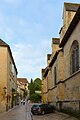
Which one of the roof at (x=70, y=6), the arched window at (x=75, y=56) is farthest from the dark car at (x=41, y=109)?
the roof at (x=70, y=6)

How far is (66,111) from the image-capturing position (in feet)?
101

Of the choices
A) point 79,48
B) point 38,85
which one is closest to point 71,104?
point 79,48

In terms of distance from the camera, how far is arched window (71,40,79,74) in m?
27.6

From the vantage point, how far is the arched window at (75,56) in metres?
27.6

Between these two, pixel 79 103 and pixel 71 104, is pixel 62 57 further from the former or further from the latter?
pixel 79 103

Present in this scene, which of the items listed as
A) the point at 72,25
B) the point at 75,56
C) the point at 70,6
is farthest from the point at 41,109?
the point at 72,25

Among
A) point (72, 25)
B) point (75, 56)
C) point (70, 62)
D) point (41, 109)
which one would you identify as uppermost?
point (72, 25)

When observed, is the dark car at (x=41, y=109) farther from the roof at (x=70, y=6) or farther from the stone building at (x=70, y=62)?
the roof at (x=70, y=6)

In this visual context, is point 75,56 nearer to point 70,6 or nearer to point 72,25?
point 72,25

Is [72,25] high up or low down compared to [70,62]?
up

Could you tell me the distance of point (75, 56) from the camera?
28312 mm

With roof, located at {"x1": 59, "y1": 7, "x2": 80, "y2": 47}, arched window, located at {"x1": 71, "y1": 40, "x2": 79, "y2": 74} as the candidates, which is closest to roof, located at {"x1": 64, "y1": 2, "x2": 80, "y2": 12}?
roof, located at {"x1": 59, "y1": 7, "x2": 80, "y2": 47}

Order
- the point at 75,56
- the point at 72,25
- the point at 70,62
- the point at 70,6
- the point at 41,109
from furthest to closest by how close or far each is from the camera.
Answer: the point at 41,109 < the point at 70,6 < the point at 70,62 < the point at 75,56 < the point at 72,25

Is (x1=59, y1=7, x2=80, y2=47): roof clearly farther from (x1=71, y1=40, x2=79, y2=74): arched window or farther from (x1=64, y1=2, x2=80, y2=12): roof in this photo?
(x1=64, y1=2, x2=80, y2=12): roof
